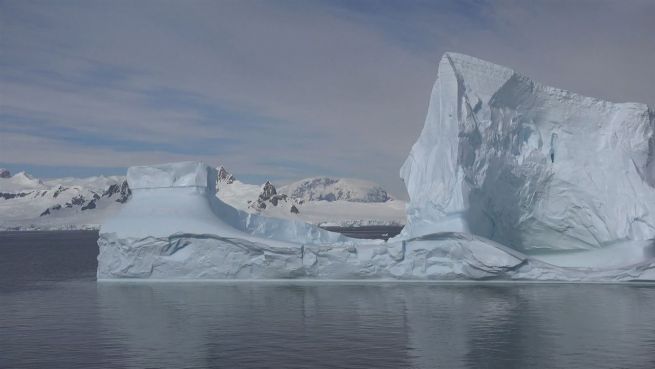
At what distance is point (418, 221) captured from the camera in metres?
26.6

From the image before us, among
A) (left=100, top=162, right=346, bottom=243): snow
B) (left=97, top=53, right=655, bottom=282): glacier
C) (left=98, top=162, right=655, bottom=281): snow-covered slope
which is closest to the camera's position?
(left=98, top=162, right=655, bottom=281): snow-covered slope

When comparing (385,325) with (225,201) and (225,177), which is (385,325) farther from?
(225,177)

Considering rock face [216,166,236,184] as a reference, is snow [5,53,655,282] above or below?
below

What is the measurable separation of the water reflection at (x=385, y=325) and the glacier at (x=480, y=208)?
38.6 inches

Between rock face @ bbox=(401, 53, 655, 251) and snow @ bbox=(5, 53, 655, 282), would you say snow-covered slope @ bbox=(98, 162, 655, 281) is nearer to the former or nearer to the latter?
snow @ bbox=(5, 53, 655, 282)

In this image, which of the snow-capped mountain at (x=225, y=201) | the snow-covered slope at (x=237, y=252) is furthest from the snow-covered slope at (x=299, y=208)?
the snow-covered slope at (x=237, y=252)

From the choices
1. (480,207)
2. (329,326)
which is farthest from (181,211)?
(480,207)

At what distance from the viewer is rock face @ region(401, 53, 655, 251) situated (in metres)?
25.7

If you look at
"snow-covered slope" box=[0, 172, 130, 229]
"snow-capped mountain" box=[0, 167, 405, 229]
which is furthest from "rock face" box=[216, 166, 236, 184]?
"snow-covered slope" box=[0, 172, 130, 229]

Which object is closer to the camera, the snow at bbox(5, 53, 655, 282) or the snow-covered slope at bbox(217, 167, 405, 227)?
the snow at bbox(5, 53, 655, 282)

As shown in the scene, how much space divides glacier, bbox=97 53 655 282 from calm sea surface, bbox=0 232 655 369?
0.80 meters

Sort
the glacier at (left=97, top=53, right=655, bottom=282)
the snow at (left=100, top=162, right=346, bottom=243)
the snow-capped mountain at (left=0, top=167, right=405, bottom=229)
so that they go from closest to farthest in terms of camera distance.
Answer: the glacier at (left=97, top=53, right=655, bottom=282) → the snow at (left=100, top=162, right=346, bottom=243) → the snow-capped mountain at (left=0, top=167, right=405, bottom=229)

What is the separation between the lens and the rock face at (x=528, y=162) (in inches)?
1011

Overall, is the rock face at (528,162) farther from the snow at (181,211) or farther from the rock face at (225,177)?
the rock face at (225,177)
